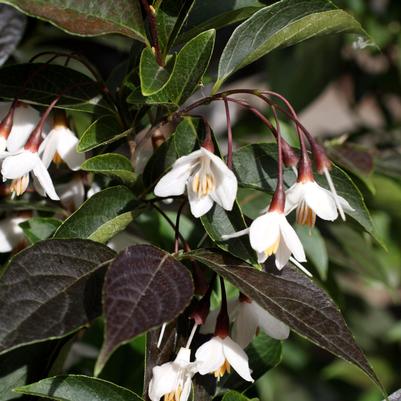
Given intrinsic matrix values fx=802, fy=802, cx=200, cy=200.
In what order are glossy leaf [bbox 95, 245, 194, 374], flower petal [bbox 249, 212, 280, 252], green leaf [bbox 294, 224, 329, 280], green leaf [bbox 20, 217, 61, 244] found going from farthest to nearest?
green leaf [bbox 294, 224, 329, 280]
green leaf [bbox 20, 217, 61, 244]
flower petal [bbox 249, 212, 280, 252]
glossy leaf [bbox 95, 245, 194, 374]

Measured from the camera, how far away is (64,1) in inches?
30.0

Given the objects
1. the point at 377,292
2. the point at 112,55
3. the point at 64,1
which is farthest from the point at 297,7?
the point at 377,292

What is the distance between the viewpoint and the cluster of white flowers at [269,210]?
2.56 feet

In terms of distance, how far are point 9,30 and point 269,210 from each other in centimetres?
61

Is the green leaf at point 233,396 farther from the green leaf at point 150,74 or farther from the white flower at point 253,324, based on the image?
the green leaf at point 150,74

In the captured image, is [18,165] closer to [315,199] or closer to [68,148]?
[68,148]

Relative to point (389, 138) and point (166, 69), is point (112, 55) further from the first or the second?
point (166, 69)

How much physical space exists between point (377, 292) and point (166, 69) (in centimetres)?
380

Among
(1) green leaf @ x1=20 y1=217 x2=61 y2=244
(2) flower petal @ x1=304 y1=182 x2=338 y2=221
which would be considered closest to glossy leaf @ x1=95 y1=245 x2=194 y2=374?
(2) flower petal @ x1=304 y1=182 x2=338 y2=221

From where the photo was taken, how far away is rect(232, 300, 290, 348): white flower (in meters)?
0.89

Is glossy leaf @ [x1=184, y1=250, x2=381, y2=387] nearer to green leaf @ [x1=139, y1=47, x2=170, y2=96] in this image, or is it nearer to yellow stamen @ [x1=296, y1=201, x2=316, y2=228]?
yellow stamen @ [x1=296, y1=201, x2=316, y2=228]

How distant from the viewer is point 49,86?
3.11ft

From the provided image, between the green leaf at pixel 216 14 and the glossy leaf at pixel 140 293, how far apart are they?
0.28 meters

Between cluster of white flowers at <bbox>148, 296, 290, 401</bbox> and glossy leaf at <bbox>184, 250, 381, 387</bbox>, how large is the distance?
87mm
